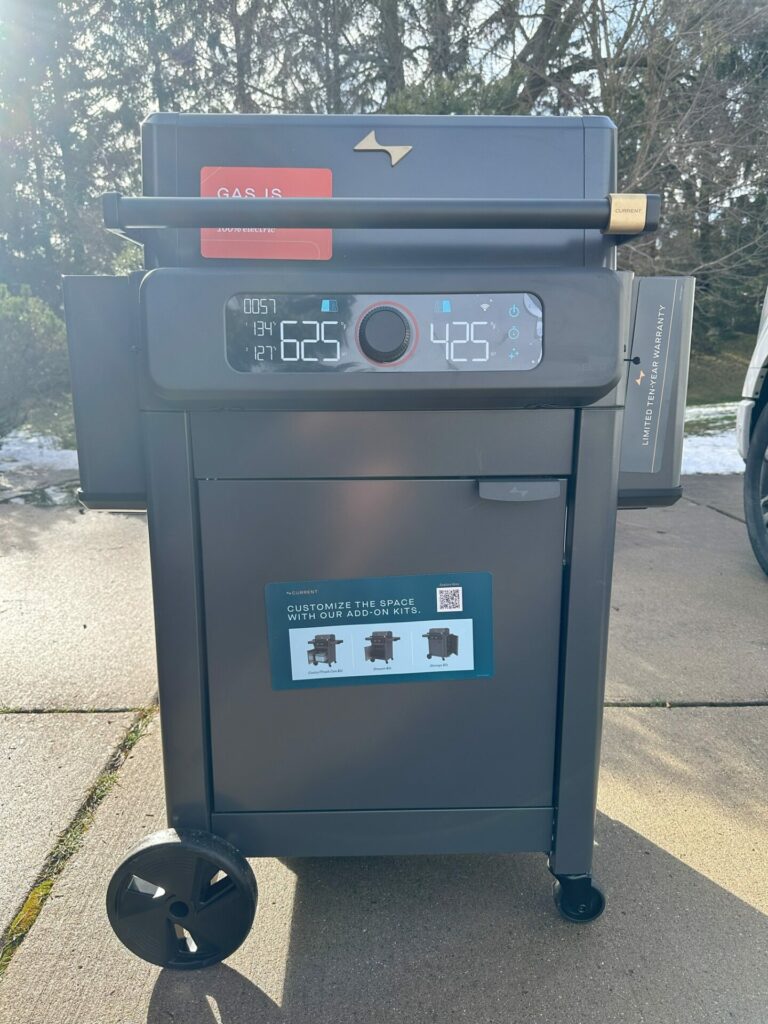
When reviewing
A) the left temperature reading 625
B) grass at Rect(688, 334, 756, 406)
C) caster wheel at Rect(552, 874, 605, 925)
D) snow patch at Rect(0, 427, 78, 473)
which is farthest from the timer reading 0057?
grass at Rect(688, 334, 756, 406)

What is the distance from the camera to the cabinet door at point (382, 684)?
1292 millimetres

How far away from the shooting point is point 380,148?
128 centimetres

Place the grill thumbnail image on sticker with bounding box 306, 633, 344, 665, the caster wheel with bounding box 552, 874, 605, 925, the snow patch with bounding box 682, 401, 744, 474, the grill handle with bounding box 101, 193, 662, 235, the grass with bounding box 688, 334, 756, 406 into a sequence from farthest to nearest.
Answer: the grass with bounding box 688, 334, 756, 406
the snow patch with bounding box 682, 401, 744, 474
the caster wheel with bounding box 552, 874, 605, 925
the grill thumbnail image on sticker with bounding box 306, 633, 344, 665
the grill handle with bounding box 101, 193, 662, 235

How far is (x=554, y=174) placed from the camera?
4.21 feet

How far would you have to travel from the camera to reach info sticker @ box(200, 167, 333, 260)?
1241 millimetres

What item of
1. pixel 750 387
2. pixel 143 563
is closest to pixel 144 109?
pixel 143 563

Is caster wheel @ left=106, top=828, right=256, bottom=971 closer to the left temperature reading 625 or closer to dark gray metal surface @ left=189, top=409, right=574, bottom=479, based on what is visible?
dark gray metal surface @ left=189, top=409, right=574, bottom=479

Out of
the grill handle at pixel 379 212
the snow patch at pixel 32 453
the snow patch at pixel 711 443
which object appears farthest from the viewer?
the snow patch at pixel 711 443

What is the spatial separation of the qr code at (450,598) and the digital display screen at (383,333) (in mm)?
381

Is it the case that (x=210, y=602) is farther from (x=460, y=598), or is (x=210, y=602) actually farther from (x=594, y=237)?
(x=594, y=237)

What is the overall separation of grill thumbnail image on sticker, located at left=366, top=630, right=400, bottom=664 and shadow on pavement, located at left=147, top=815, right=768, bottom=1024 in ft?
2.07

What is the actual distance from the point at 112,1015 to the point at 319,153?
1.55m

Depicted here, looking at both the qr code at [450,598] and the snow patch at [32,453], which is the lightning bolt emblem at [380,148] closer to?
the qr code at [450,598]

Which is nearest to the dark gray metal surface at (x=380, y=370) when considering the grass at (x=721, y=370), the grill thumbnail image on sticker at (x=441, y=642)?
the grill thumbnail image on sticker at (x=441, y=642)
